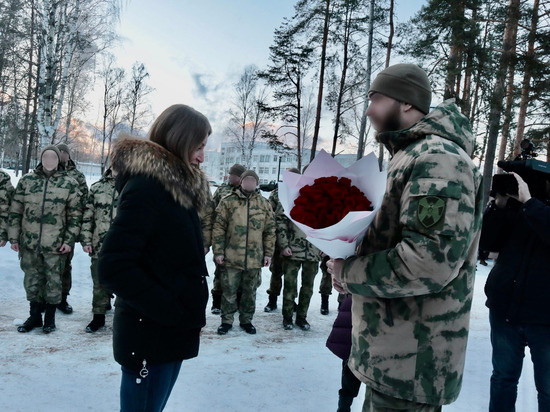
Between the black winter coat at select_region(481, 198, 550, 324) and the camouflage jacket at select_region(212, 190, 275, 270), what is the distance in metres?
3.18

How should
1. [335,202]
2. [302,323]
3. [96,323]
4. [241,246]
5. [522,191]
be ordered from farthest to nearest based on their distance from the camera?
1. [302,323]
2. [241,246]
3. [96,323]
4. [522,191]
5. [335,202]

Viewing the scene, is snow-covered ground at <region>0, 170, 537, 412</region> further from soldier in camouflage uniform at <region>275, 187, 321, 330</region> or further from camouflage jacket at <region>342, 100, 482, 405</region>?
camouflage jacket at <region>342, 100, 482, 405</region>

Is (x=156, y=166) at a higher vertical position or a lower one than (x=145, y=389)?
higher

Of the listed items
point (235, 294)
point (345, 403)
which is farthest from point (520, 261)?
point (235, 294)

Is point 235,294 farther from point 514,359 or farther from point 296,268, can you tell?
point 514,359

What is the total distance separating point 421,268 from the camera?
55.6 inches

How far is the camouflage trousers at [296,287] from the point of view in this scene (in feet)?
18.5

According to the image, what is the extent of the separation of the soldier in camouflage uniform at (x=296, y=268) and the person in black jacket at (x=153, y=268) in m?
3.86

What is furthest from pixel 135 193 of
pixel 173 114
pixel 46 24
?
pixel 46 24

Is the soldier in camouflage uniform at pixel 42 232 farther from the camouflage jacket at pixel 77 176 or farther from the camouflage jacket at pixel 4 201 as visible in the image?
the camouflage jacket at pixel 77 176

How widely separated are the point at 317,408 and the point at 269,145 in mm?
19103

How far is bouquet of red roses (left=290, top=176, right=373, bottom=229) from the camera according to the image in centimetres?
155

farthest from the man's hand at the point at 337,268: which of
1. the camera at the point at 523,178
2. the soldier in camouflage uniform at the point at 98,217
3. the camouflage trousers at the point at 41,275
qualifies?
the camouflage trousers at the point at 41,275

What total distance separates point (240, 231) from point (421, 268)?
4120 mm
